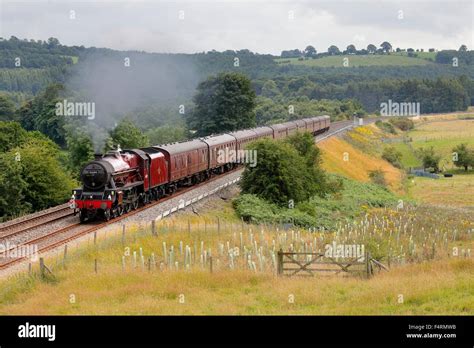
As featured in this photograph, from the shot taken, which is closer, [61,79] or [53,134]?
[53,134]

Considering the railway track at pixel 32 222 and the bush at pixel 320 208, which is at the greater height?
the railway track at pixel 32 222

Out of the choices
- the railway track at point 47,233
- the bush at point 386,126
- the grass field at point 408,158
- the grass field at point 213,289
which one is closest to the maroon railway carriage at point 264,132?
the railway track at point 47,233

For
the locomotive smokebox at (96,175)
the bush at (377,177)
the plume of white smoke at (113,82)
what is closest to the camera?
the locomotive smokebox at (96,175)

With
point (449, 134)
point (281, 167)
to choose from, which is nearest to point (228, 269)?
point (281, 167)

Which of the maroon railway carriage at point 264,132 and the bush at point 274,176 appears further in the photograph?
the maroon railway carriage at point 264,132

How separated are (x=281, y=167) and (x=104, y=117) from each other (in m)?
12.3

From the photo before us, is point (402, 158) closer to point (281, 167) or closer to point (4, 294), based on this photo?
point (281, 167)

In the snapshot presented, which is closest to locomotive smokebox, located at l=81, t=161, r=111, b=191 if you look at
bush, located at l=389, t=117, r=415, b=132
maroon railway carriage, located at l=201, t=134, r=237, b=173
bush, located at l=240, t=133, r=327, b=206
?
bush, located at l=240, t=133, r=327, b=206

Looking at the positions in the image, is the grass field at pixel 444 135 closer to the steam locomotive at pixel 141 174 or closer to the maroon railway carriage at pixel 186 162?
the steam locomotive at pixel 141 174

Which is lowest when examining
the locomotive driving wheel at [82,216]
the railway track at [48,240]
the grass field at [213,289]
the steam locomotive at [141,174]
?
the grass field at [213,289]

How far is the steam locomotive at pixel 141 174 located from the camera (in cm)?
3141

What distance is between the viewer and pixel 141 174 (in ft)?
117

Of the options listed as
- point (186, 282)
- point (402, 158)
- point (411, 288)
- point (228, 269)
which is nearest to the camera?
point (411, 288)
